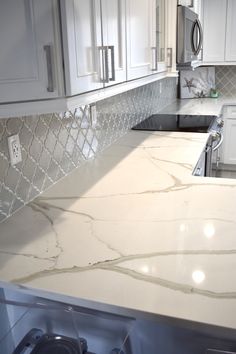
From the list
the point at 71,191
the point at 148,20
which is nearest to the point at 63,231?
the point at 71,191

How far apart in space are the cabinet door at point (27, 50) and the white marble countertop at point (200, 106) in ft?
8.47

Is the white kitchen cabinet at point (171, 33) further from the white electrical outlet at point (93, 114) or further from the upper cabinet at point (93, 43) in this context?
the upper cabinet at point (93, 43)

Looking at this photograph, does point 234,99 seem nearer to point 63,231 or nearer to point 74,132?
point 74,132

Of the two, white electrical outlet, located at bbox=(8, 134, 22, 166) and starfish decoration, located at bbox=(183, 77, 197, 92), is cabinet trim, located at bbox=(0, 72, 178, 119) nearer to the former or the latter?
white electrical outlet, located at bbox=(8, 134, 22, 166)

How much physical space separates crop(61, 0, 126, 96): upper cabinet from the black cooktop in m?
1.22

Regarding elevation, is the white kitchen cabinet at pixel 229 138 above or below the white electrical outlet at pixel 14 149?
below

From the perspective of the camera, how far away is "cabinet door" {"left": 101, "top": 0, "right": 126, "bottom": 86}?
135 cm

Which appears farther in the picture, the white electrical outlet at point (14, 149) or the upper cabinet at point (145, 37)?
the upper cabinet at point (145, 37)

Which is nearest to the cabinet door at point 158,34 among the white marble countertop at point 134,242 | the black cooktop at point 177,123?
the black cooktop at point 177,123

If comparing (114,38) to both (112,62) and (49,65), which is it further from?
(49,65)

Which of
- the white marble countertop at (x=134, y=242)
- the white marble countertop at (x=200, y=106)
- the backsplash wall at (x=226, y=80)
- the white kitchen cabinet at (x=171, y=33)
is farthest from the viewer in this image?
the backsplash wall at (x=226, y=80)

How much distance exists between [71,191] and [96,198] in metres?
0.14

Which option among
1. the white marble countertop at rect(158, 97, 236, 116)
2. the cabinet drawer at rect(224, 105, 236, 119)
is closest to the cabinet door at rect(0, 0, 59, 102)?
the white marble countertop at rect(158, 97, 236, 116)

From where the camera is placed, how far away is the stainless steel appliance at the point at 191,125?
2658mm
